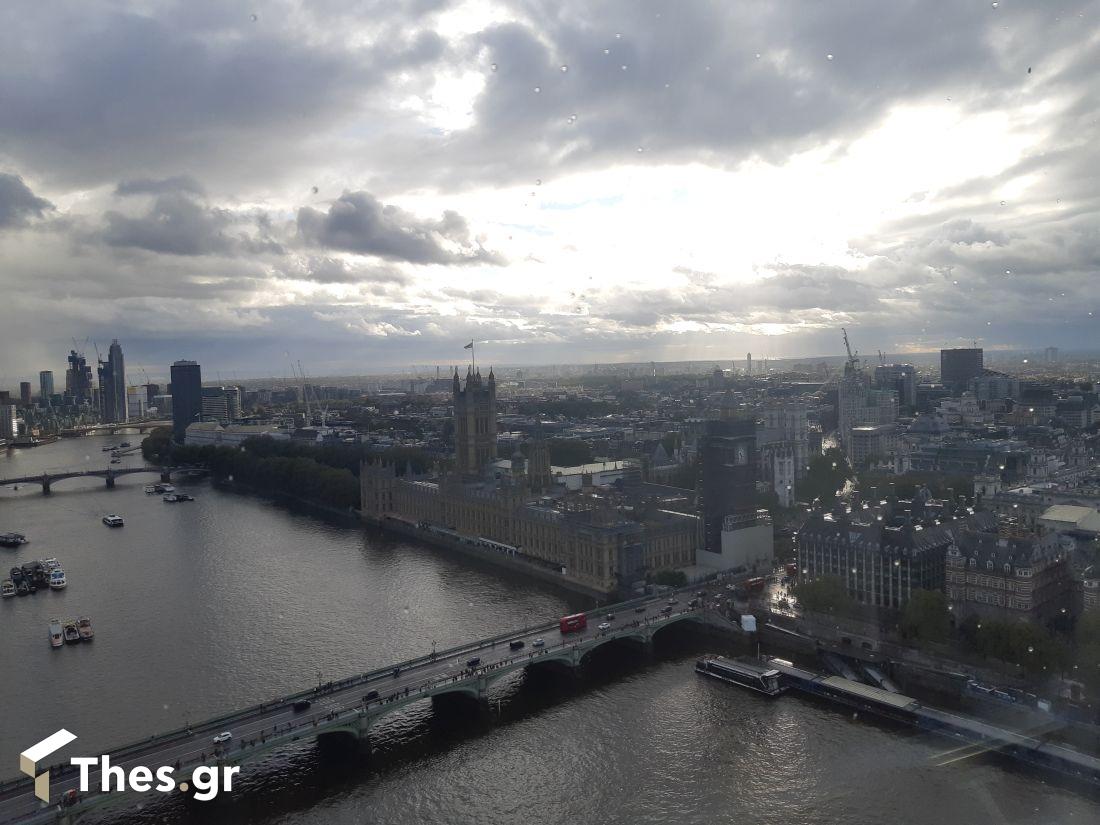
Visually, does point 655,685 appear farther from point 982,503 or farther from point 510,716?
point 982,503

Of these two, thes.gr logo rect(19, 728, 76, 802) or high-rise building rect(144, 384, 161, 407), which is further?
high-rise building rect(144, 384, 161, 407)

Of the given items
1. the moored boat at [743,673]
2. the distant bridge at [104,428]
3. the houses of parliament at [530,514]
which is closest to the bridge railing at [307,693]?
the moored boat at [743,673]

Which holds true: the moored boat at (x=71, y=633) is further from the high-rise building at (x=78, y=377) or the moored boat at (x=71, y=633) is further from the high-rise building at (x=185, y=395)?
the high-rise building at (x=78, y=377)

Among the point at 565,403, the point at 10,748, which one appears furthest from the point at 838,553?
the point at 565,403

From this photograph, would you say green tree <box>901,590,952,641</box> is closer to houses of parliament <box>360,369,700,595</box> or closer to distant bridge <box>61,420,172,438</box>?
houses of parliament <box>360,369,700,595</box>

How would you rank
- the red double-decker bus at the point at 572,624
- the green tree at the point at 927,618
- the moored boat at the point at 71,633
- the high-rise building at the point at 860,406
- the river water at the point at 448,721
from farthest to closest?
the high-rise building at the point at 860,406 < the moored boat at the point at 71,633 < the red double-decker bus at the point at 572,624 < the green tree at the point at 927,618 < the river water at the point at 448,721

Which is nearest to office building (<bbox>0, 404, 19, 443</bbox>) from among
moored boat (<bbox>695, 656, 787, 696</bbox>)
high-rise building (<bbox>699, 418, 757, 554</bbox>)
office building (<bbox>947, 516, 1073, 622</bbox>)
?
high-rise building (<bbox>699, 418, 757, 554</bbox>)
